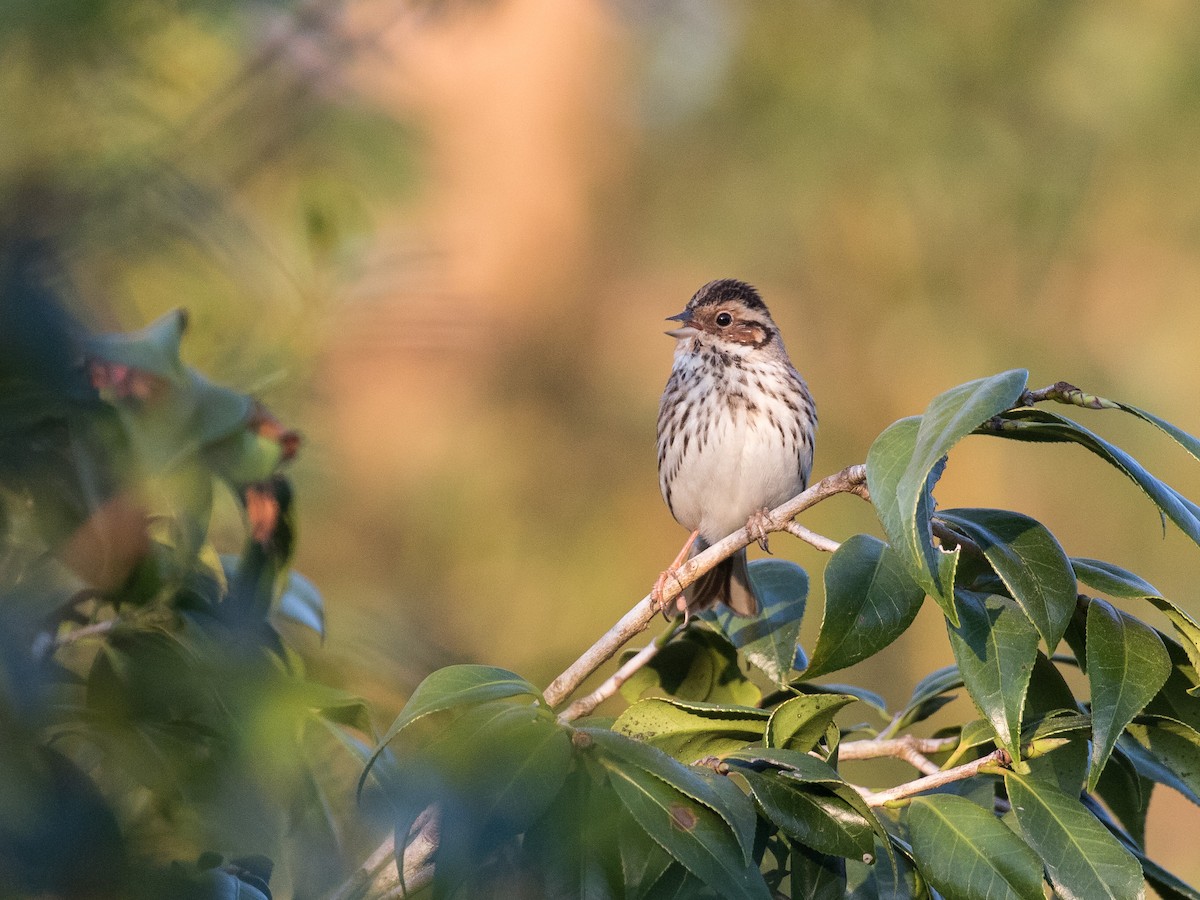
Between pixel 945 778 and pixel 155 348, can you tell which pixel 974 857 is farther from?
pixel 155 348

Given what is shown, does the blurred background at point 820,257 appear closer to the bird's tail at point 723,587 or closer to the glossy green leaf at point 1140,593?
the bird's tail at point 723,587

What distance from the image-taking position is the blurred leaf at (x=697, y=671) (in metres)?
1.85

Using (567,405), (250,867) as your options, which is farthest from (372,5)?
(567,405)

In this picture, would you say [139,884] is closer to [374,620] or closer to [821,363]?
[374,620]

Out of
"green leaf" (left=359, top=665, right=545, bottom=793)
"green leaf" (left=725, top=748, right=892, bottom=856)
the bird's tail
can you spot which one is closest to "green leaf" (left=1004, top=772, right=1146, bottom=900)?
"green leaf" (left=725, top=748, right=892, bottom=856)

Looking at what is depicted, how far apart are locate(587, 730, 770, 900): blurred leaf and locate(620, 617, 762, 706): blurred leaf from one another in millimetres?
763

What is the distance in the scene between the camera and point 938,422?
44.3 inches

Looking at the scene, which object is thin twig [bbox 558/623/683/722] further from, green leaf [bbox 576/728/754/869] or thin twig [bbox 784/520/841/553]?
green leaf [bbox 576/728/754/869]

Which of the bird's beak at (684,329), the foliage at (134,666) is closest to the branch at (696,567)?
the foliage at (134,666)

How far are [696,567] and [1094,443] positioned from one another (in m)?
0.61

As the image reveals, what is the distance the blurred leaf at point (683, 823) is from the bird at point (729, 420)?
216cm

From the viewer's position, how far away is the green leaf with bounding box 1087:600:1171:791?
1.20m

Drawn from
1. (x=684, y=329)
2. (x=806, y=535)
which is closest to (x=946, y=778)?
(x=806, y=535)

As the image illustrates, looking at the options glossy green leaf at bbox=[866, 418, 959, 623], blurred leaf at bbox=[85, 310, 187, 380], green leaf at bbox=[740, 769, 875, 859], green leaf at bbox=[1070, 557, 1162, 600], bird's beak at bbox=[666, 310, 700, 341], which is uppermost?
blurred leaf at bbox=[85, 310, 187, 380]
